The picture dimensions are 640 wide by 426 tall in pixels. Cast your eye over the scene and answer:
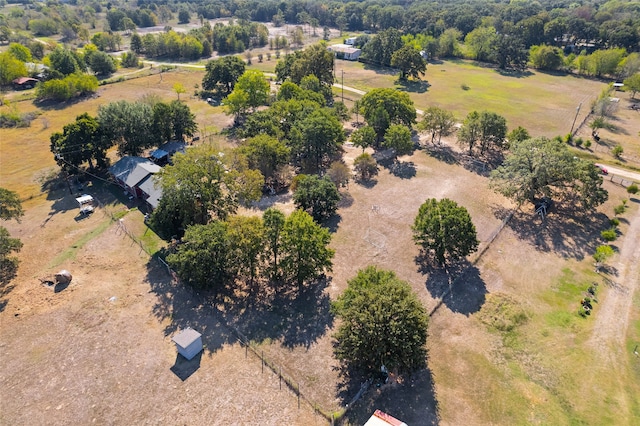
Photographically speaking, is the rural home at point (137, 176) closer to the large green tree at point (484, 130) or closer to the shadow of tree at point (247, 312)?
the shadow of tree at point (247, 312)

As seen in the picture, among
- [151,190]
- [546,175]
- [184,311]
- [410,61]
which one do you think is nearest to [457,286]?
[546,175]

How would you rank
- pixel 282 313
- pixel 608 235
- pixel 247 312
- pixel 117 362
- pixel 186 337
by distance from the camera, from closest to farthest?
pixel 117 362 → pixel 186 337 → pixel 282 313 → pixel 247 312 → pixel 608 235

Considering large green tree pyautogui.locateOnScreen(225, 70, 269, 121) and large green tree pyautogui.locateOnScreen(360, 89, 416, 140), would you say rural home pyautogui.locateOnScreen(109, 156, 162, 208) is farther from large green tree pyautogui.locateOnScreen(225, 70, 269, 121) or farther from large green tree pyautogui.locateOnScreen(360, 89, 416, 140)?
large green tree pyautogui.locateOnScreen(360, 89, 416, 140)

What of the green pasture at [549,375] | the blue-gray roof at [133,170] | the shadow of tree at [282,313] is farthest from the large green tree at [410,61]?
the shadow of tree at [282,313]

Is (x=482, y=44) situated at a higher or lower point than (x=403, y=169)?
higher

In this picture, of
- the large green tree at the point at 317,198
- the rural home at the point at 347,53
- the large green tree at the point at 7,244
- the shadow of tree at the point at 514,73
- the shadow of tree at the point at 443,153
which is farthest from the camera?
the rural home at the point at 347,53

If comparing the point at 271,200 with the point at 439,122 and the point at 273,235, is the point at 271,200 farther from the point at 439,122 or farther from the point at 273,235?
the point at 439,122

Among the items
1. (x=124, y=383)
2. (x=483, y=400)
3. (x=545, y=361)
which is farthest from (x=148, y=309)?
(x=545, y=361)

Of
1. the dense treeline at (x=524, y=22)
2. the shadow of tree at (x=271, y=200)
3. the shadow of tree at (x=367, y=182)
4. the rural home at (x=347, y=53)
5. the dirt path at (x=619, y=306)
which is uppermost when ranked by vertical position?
the dense treeline at (x=524, y=22)
